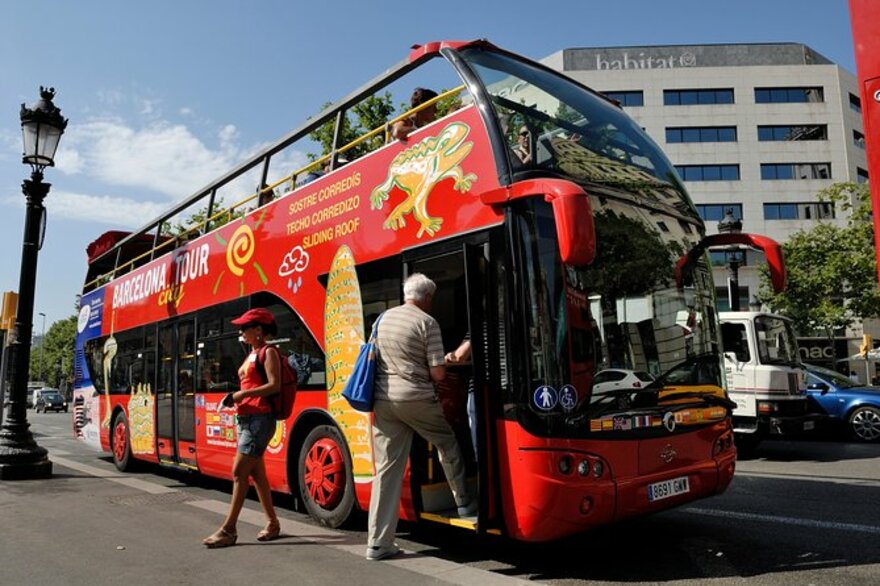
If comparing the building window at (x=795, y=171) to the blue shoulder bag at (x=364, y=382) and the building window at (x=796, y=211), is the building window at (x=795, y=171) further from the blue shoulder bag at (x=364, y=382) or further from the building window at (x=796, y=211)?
the blue shoulder bag at (x=364, y=382)

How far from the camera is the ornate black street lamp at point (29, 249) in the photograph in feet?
32.4

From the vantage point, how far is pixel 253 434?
5.48 m

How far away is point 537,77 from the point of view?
5652 millimetres

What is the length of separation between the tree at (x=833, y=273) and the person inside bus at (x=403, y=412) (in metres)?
27.8

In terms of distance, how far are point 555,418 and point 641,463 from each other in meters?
0.79

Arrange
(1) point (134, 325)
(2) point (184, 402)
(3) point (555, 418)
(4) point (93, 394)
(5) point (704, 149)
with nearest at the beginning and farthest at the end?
1. (3) point (555, 418)
2. (2) point (184, 402)
3. (1) point (134, 325)
4. (4) point (93, 394)
5. (5) point (704, 149)

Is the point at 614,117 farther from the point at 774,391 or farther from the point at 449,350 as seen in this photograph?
the point at 774,391

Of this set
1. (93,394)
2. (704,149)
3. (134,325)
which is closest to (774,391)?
(134,325)

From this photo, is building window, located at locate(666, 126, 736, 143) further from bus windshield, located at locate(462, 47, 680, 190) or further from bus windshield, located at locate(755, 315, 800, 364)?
bus windshield, located at locate(462, 47, 680, 190)

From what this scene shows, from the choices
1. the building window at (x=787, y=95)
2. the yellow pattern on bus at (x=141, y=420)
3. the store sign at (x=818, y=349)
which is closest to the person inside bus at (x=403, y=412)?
the yellow pattern on bus at (x=141, y=420)

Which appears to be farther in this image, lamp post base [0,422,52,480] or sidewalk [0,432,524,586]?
lamp post base [0,422,52,480]

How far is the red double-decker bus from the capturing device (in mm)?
4359

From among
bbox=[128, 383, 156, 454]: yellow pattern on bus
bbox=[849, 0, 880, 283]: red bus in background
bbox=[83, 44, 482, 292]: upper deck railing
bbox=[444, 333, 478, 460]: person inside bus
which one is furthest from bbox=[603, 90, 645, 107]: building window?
A: bbox=[849, 0, 880, 283]: red bus in background

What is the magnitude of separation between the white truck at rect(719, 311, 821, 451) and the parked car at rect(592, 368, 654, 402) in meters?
7.20
